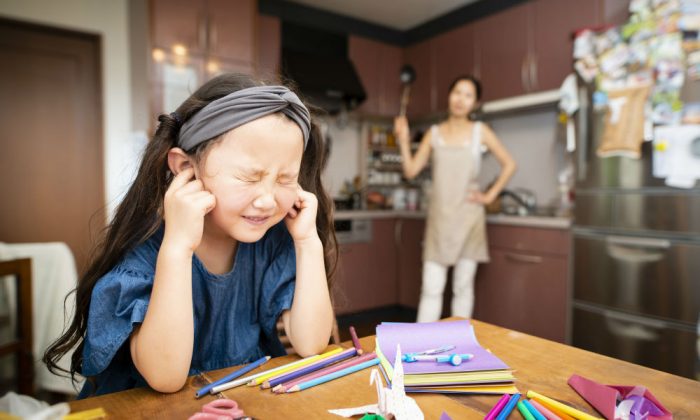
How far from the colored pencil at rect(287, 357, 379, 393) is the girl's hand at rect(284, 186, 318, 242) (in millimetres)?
260

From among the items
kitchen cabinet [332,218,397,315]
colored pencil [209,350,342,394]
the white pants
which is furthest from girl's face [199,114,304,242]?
kitchen cabinet [332,218,397,315]

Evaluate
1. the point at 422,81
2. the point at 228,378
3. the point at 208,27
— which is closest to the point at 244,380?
the point at 228,378

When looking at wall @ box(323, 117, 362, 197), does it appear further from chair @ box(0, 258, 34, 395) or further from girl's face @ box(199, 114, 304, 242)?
girl's face @ box(199, 114, 304, 242)

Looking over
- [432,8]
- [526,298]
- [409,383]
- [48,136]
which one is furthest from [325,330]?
[432,8]

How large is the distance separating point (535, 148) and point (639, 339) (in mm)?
1606

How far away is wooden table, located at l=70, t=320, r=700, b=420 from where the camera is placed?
0.54 m

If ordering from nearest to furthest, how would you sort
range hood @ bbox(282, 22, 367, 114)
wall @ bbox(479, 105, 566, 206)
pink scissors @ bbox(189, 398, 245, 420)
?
pink scissors @ bbox(189, 398, 245, 420) → wall @ bbox(479, 105, 566, 206) → range hood @ bbox(282, 22, 367, 114)

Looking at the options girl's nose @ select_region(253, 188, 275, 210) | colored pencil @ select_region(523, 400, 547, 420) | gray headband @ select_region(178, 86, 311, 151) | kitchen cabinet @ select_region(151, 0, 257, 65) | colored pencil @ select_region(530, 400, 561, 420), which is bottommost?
colored pencil @ select_region(530, 400, 561, 420)

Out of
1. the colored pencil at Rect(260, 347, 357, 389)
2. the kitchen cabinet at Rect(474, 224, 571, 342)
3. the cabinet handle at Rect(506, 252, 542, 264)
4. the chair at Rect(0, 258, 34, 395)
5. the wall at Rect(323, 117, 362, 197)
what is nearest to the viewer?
the colored pencil at Rect(260, 347, 357, 389)

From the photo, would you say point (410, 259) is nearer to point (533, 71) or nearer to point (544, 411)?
point (533, 71)

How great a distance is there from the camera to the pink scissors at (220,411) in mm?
502

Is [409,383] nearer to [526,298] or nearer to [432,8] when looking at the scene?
[526,298]

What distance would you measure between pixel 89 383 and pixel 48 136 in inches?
105

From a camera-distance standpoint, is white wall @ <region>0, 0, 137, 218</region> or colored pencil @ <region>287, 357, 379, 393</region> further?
white wall @ <region>0, 0, 137, 218</region>
